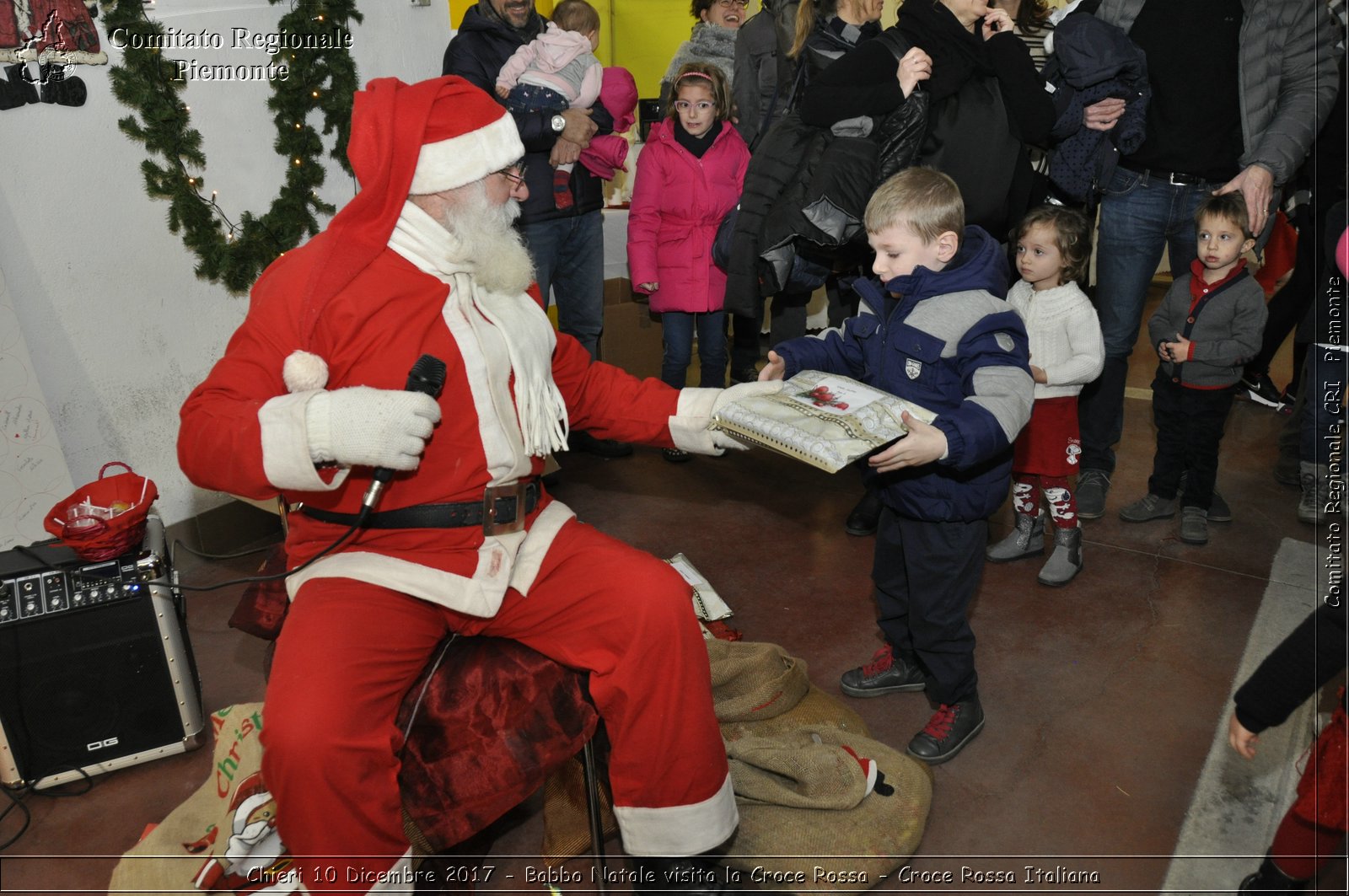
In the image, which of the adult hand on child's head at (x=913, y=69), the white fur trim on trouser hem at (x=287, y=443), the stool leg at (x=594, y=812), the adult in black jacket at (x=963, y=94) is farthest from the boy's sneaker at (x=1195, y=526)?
the white fur trim on trouser hem at (x=287, y=443)

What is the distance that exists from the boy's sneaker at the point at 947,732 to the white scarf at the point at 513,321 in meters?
1.41

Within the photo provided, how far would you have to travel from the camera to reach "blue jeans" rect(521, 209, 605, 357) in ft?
15.5

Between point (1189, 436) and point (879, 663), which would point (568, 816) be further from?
point (1189, 436)

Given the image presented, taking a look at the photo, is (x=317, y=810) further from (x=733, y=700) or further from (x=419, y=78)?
(x=419, y=78)

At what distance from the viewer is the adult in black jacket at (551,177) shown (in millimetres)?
4480

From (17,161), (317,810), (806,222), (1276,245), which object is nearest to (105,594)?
(317,810)

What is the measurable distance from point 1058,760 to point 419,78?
4187 mm

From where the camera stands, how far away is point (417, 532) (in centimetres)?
227

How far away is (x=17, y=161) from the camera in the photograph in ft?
11.2

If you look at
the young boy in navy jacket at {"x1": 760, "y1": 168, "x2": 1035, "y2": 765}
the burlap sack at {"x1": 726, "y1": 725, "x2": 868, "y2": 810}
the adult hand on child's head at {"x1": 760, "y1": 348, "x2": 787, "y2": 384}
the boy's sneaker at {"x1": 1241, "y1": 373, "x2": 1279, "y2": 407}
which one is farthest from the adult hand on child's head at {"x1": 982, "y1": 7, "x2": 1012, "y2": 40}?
the boy's sneaker at {"x1": 1241, "y1": 373, "x2": 1279, "y2": 407}

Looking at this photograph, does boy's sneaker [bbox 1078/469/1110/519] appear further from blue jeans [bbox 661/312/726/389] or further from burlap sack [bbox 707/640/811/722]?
burlap sack [bbox 707/640/811/722]

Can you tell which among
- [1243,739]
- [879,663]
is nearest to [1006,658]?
[879,663]

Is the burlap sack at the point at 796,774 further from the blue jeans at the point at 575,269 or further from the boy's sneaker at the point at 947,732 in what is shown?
the blue jeans at the point at 575,269

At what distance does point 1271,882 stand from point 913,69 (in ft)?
8.98
